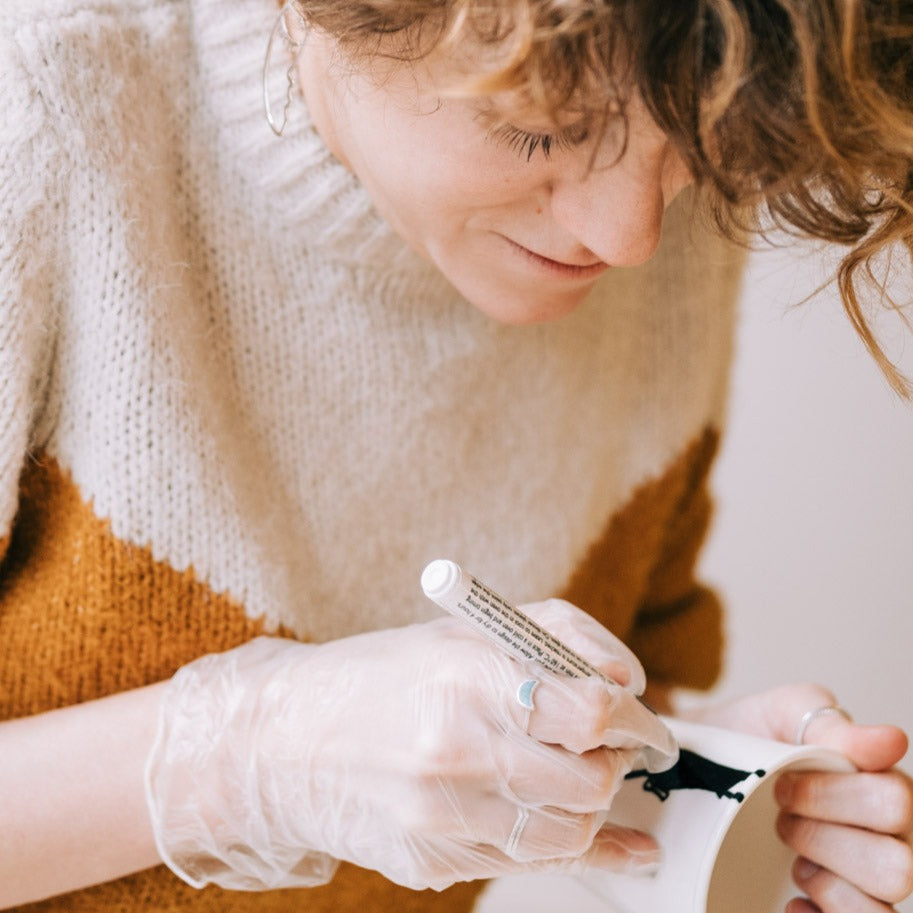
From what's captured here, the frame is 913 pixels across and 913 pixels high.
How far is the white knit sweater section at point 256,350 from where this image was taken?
61 centimetres

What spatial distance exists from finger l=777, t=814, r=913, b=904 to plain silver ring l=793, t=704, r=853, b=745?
0.06 meters

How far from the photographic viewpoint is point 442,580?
1.46 ft

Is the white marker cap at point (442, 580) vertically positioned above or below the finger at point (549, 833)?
above

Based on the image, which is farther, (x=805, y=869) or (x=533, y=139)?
(x=805, y=869)

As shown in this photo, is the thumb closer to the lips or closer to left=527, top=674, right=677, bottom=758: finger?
left=527, top=674, right=677, bottom=758: finger

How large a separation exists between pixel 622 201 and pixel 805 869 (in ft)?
1.31

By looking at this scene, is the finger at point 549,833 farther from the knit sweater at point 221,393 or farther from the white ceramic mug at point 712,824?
the knit sweater at point 221,393

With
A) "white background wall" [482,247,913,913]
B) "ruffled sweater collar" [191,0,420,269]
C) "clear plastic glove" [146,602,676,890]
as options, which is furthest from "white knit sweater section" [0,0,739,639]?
"white background wall" [482,247,913,913]

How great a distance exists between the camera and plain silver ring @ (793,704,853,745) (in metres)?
0.66

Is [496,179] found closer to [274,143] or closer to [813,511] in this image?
[274,143]

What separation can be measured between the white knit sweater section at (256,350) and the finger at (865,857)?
0.30 meters

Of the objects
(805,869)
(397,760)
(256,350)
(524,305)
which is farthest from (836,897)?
(256,350)

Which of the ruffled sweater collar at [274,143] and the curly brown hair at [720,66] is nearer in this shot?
the curly brown hair at [720,66]

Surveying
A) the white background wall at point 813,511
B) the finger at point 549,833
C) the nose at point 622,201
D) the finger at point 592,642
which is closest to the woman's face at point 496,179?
the nose at point 622,201
